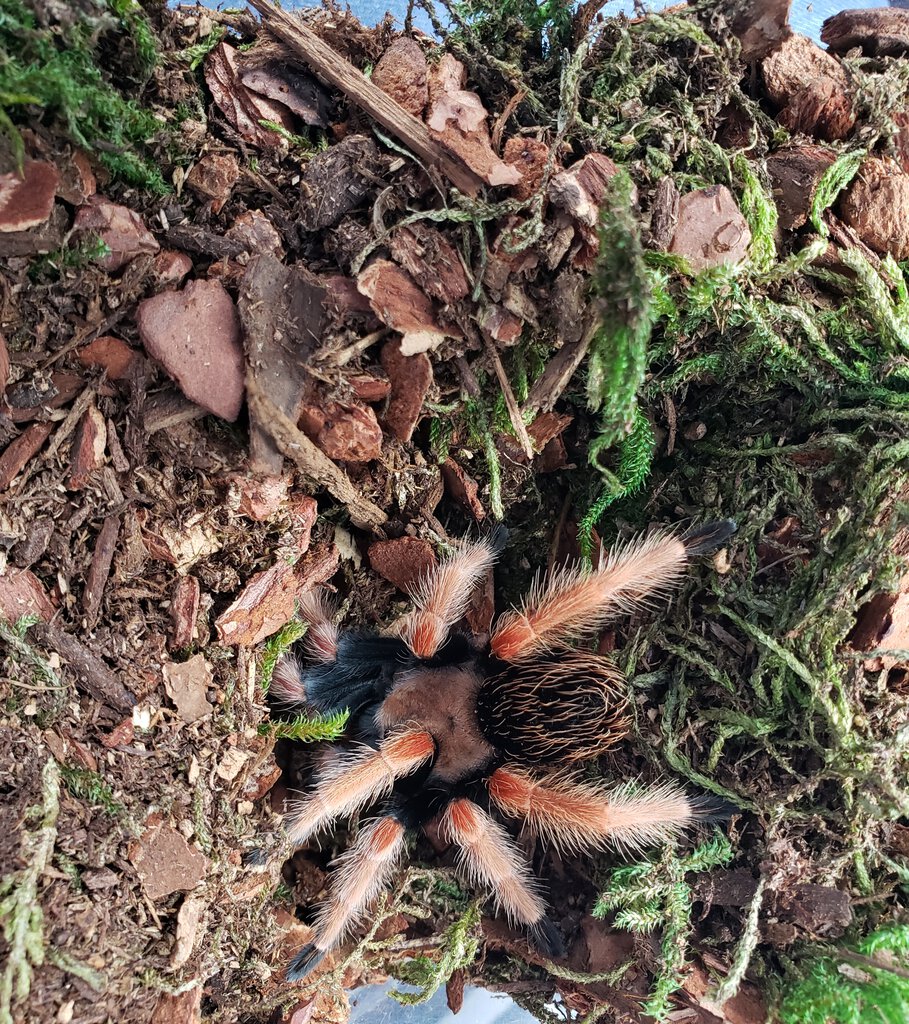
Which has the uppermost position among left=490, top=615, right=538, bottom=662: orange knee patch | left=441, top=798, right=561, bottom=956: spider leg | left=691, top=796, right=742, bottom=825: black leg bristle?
left=691, top=796, right=742, bottom=825: black leg bristle

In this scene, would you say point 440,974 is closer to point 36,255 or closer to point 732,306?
point 732,306

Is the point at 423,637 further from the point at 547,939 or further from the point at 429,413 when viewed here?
the point at 547,939

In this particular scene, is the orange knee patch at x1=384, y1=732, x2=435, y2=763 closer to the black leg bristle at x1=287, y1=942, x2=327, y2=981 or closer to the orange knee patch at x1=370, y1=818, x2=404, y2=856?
the orange knee patch at x1=370, y1=818, x2=404, y2=856

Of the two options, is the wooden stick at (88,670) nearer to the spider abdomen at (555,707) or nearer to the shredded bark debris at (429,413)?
the shredded bark debris at (429,413)

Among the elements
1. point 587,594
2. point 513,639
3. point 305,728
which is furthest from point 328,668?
point 587,594

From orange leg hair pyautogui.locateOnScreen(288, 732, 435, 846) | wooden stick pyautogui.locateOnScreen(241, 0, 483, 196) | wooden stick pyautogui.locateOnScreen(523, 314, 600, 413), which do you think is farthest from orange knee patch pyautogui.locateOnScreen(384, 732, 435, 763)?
wooden stick pyautogui.locateOnScreen(241, 0, 483, 196)
